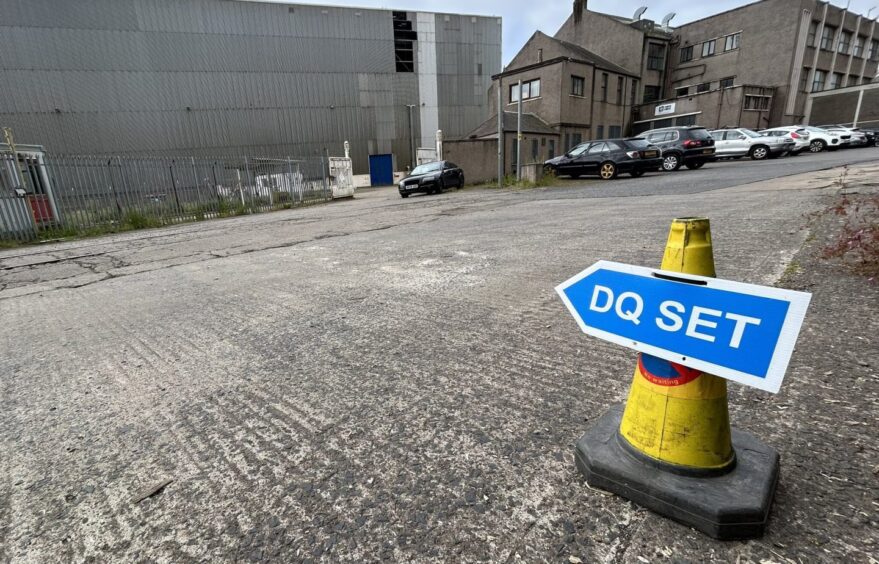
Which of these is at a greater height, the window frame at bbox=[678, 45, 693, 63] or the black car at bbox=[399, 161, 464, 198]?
the window frame at bbox=[678, 45, 693, 63]

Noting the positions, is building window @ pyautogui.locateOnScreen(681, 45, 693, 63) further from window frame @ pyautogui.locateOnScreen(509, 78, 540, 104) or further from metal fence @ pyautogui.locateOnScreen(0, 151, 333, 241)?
metal fence @ pyautogui.locateOnScreen(0, 151, 333, 241)

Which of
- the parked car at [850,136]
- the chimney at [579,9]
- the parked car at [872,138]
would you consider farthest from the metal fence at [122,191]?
the chimney at [579,9]

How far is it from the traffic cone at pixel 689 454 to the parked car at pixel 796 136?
90.9ft

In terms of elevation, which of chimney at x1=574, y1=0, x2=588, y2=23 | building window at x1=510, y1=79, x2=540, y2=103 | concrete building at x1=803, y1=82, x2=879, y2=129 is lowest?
concrete building at x1=803, y1=82, x2=879, y2=129

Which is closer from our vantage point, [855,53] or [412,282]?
[412,282]

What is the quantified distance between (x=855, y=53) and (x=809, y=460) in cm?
5830

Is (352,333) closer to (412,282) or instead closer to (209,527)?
(412,282)

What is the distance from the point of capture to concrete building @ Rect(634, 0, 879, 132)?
3198 centimetres

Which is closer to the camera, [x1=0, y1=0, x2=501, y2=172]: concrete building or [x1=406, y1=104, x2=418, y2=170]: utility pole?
[x1=0, y1=0, x2=501, y2=172]: concrete building

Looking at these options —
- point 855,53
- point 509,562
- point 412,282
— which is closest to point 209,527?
point 509,562

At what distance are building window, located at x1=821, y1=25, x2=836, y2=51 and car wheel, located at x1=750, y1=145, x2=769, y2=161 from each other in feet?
81.5

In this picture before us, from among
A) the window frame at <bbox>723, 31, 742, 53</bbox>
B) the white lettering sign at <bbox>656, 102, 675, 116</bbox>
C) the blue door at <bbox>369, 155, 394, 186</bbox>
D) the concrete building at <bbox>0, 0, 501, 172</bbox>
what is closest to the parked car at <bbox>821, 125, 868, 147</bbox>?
the white lettering sign at <bbox>656, 102, 675, 116</bbox>

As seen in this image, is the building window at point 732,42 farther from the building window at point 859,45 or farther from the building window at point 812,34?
the building window at point 859,45

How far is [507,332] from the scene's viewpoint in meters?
2.88
